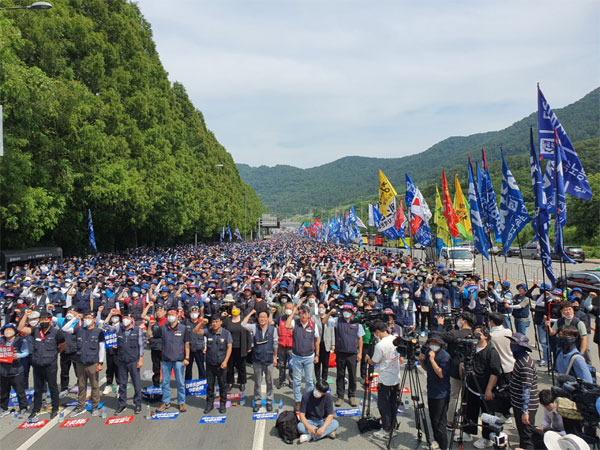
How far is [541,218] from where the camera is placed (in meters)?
9.62

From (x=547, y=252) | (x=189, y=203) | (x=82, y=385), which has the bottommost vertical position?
(x=82, y=385)

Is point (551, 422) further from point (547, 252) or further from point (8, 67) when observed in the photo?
point (8, 67)

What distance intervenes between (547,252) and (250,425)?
6586 mm

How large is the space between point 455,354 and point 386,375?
101cm

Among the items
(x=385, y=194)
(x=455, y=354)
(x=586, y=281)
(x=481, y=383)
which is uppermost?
(x=385, y=194)

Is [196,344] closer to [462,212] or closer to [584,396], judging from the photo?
[584,396]

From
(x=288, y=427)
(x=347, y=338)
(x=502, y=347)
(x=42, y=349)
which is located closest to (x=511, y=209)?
(x=502, y=347)

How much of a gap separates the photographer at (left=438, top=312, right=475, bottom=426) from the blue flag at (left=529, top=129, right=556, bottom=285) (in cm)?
329

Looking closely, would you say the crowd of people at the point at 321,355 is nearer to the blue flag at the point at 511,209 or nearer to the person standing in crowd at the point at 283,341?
the person standing in crowd at the point at 283,341

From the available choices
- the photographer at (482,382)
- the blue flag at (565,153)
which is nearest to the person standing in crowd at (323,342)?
the photographer at (482,382)

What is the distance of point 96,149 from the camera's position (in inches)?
915

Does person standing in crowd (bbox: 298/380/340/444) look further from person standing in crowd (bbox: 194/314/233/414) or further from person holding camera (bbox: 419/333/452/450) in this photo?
person standing in crowd (bbox: 194/314/233/414)

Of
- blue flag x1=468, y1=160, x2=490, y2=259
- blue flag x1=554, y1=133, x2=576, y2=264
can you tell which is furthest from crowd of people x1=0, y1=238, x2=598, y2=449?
blue flag x1=468, y1=160, x2=490, y2=259

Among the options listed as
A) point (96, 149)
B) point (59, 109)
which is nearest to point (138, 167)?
point (96, 149)
